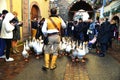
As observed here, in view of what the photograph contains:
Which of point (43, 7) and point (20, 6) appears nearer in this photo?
point (20, 6)

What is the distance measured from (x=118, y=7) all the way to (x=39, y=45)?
13.9 meters

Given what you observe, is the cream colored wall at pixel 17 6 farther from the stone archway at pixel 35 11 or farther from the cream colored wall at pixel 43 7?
the cream colored wall at pixel 43 7

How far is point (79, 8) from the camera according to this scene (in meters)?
38.3

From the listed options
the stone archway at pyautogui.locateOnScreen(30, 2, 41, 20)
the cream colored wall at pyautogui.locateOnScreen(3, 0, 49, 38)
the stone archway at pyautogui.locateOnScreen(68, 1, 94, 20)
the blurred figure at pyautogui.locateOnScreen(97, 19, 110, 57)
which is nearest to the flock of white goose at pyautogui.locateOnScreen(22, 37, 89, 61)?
the blurred figure at pyautogui.locateOnScreen(97, 19, 110, 57)

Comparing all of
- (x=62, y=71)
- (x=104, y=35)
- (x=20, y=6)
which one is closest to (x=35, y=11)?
(x=20, y=6)

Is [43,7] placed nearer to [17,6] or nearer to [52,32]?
[17,6]

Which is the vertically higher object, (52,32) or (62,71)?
(52,32)

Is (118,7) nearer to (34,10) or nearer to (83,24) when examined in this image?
(34,10)

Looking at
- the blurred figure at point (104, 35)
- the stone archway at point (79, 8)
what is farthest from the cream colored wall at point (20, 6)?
the stone archway at point (79, 8)

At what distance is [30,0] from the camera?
2120 cm

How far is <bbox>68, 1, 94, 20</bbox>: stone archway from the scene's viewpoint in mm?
35025

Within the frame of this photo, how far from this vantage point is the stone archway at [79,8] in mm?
35025

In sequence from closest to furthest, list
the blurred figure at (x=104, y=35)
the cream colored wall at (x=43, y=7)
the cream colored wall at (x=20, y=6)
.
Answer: the blurred figure at (x=104, y=35) < the cream colored wall at (x=20, y=6) < the cream colored wall at (x=43, y=7)

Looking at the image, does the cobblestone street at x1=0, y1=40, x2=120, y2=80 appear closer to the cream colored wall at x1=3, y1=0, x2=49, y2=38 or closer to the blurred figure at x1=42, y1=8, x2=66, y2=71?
the blurred figure at x1=42, y1=8, x2=66, y2=71
